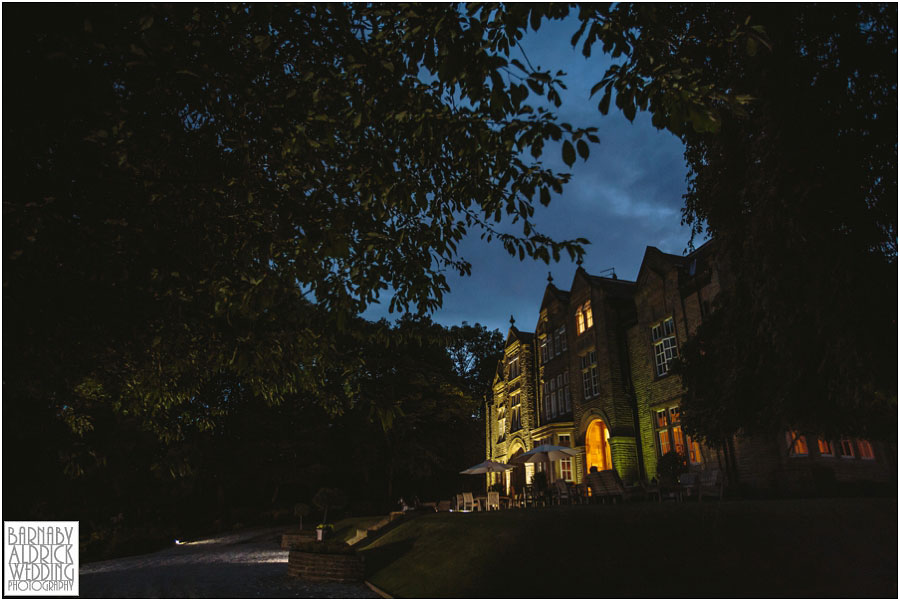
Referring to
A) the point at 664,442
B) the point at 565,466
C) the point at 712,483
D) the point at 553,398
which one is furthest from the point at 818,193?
the point at 553,398

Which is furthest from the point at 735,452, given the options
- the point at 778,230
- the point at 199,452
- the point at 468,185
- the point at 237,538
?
the point at 199,452

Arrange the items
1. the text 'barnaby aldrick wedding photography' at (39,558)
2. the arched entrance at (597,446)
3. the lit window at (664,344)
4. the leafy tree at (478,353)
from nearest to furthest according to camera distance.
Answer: the text 'barnaby aldrick wedding photography' at (39,558), the lit window at (664,344), the arched entrance at (597,446), the leafy tree at (478,353)

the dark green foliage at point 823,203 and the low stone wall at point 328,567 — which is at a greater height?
the dark green foliage at point 823,203

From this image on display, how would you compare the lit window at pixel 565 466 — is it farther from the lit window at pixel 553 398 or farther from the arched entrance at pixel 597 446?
the lit window at pixel 553 398

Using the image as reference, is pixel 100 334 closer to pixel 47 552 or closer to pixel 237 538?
pixel 47 552

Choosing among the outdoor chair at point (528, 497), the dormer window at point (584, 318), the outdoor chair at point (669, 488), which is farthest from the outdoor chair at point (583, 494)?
the dormer window at point (584, 318)

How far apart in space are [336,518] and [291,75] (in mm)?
31787

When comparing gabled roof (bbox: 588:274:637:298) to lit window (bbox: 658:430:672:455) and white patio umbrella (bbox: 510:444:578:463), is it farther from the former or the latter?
white patio umbrella (bbox: 510:444:578:463)

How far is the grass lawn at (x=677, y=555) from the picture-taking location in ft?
25.6

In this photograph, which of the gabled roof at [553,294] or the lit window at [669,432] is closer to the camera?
the lit window at [669,432]

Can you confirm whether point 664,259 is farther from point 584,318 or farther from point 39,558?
point 39,558

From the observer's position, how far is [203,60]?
567 cm

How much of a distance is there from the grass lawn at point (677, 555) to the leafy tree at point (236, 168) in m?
5.66

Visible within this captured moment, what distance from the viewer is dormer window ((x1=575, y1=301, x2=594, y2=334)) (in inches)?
1107
